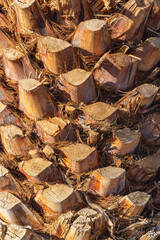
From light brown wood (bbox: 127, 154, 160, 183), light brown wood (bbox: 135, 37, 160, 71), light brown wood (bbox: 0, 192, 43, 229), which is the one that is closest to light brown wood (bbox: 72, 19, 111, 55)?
light brown wood (bbox: 135, 37, 160, 71)

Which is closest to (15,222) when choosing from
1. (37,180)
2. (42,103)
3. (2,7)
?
(37,180)

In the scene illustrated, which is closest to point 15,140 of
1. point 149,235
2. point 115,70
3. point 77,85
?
point 77,85

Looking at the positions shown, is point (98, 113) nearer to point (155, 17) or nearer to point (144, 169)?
point (144, 169)

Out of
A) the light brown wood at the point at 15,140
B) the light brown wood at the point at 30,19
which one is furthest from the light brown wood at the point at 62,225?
the light brown wood at the point at 30,19

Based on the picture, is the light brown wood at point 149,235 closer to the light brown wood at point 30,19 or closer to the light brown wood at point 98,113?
the light brown wood at point 98,113

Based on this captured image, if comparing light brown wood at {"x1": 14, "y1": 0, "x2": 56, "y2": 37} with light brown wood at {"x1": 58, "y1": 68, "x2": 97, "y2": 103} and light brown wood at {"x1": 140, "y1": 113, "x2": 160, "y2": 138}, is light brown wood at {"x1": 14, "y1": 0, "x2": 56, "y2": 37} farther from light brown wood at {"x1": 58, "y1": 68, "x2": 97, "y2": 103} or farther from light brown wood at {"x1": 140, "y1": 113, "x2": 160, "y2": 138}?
light brown wood at {"x1": 140, "y1": 113, "x2": 160, "y2": 138}
